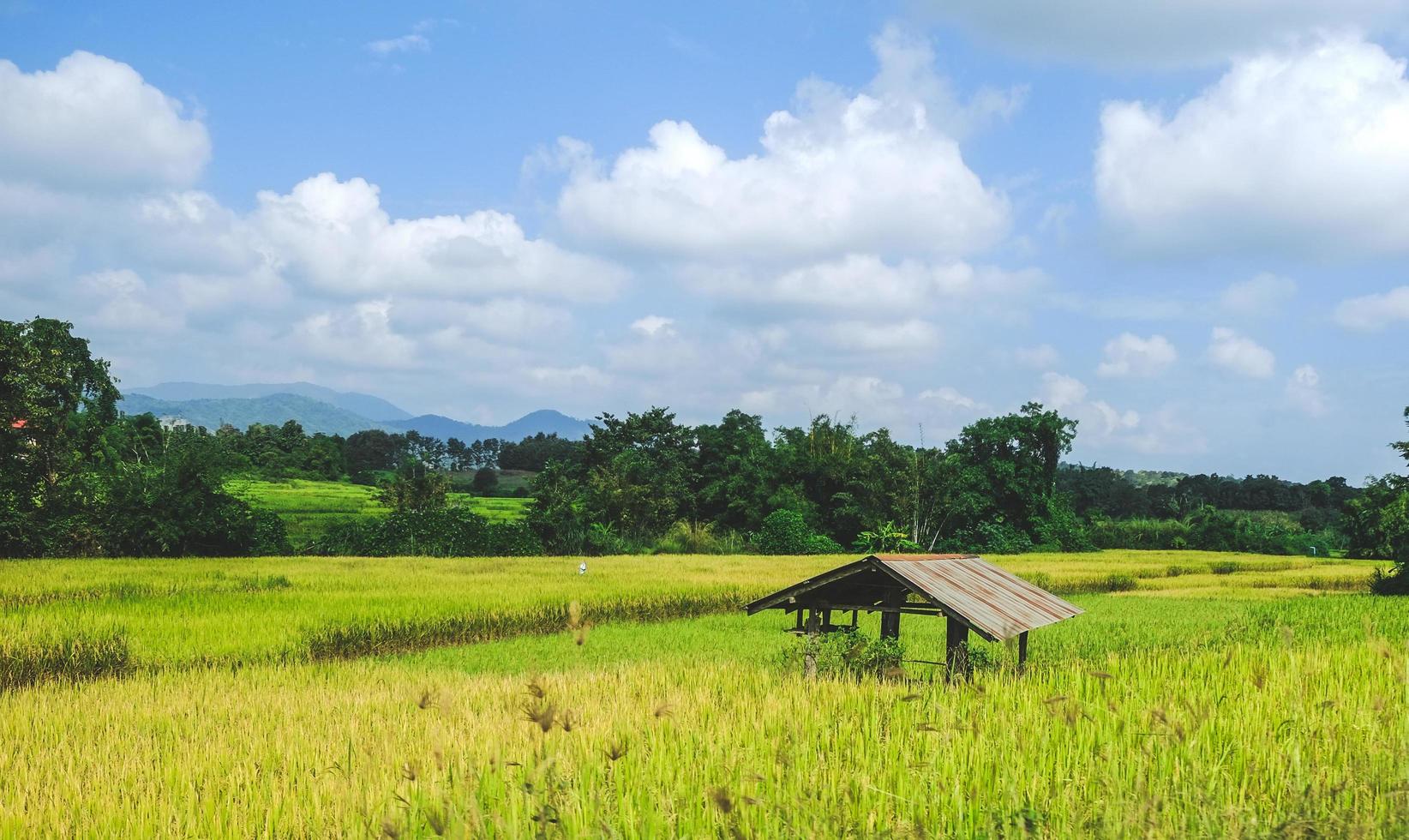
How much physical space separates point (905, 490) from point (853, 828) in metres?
43.7

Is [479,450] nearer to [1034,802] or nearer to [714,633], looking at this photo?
[714,633]

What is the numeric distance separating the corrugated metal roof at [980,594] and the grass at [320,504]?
32206 mm

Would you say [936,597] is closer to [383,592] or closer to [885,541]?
[383,592]

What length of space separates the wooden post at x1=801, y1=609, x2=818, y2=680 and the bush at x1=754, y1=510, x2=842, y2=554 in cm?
3315

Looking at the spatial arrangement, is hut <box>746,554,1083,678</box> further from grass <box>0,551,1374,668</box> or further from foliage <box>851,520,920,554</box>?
foliage <box>851,520,920,554</box>

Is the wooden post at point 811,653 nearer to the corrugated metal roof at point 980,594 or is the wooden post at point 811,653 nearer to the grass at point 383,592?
the corrugated metal roof at point 980,594

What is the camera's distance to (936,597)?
8797 mm

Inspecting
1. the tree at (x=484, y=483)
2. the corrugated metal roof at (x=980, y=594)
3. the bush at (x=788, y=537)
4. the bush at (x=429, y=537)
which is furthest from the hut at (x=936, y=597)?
the tree at (x=484, y=483)

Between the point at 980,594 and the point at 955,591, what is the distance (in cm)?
59

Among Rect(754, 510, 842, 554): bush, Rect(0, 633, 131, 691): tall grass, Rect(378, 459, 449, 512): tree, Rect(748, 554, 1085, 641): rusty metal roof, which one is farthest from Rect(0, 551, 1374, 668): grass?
Rect(378, 459, 449, 512): tree

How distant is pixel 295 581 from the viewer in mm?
21500

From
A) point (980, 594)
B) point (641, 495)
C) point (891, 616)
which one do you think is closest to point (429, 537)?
point (641, 495)

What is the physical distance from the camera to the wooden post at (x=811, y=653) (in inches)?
374

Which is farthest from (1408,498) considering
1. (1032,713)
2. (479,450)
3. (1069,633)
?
(479,450)
